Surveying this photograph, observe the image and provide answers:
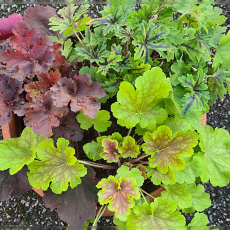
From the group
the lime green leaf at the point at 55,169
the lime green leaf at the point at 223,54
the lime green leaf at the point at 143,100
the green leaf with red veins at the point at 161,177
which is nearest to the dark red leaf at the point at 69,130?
the lime green leaf at the point at 55,169

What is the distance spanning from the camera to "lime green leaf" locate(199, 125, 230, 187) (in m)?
1.10

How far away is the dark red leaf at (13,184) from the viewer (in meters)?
1.09

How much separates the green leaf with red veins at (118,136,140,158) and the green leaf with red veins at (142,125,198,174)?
2.0 inches

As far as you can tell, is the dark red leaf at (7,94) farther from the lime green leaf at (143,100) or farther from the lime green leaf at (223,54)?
the lime green leaf at (223,54)

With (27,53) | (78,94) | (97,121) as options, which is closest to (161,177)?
(97,121)

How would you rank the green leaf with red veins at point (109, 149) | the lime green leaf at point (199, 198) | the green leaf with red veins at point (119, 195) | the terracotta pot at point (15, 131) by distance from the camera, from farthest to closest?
the terracotta pot at point (15, 131) < the lime green leaf at point (199, 198) < the green leaf with red veins at point (109, 149) < the green leaf with red veins at point (119, 195)

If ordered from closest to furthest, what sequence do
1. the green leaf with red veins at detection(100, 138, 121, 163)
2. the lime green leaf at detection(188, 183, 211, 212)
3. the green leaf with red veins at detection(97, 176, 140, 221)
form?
1. the green leaf with red veins at detection(97, 176, 140, 221)
2. the green leaf with red veins at detection(100, 138, 121, 163)
3. the lime green leaf at detection(188, 183, 211, 212)

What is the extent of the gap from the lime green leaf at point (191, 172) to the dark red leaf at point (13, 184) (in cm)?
68

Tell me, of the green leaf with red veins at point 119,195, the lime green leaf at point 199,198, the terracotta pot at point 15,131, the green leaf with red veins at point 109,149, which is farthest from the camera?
the terracotta pot at point 15,131

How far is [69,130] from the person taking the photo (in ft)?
3.71


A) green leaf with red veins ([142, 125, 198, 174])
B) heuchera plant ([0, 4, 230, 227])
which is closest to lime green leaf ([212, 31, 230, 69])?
heuchera plant ([0, 4, 230, 227])

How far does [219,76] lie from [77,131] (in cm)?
69

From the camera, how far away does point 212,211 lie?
64.4 inches

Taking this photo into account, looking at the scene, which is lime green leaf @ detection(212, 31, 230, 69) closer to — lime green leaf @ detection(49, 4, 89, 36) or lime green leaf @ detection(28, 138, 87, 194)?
lime green leaf @ detection(49, 4, 89, 36)
